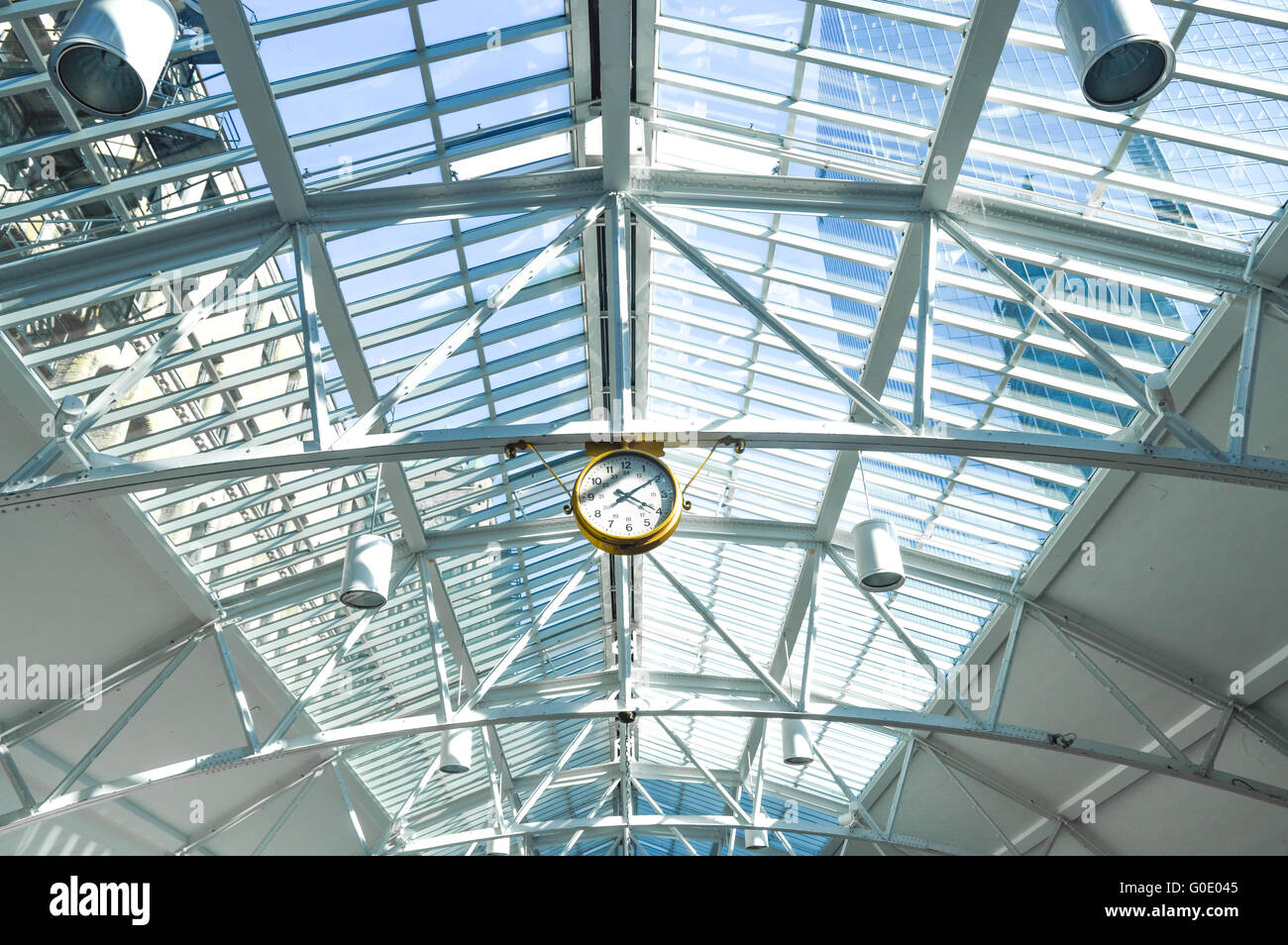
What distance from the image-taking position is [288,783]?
21812 mm

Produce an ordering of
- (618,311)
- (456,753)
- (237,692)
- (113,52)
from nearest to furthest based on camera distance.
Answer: (113,52)
(618,311)
(237,692)
(456,753)

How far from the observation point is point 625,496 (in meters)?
9.09

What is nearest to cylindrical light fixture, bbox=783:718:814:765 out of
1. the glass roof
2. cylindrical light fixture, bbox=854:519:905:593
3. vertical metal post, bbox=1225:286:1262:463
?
the glass roof

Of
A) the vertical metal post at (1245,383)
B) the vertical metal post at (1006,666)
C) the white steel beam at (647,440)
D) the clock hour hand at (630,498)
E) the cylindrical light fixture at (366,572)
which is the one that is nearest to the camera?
the white steel beam at (647,440)

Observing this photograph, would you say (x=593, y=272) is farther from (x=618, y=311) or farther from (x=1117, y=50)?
(x=1117, y=50)

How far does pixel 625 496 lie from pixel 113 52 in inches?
206

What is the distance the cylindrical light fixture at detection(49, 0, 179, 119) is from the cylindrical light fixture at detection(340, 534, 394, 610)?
251 inches

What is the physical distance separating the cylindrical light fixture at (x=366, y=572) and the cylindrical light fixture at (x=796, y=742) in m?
8.55

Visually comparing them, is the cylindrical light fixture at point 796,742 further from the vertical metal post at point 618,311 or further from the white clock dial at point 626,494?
the vertical metal post at point 618,311

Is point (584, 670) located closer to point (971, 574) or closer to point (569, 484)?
point (569, 484)

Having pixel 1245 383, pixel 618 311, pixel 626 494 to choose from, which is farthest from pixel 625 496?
pixel 1245 383

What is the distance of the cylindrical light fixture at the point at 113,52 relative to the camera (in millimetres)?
5988

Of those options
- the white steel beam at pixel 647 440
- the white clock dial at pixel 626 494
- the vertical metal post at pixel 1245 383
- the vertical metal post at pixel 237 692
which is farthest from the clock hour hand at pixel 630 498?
the vertical metal post at pixel 237 692
